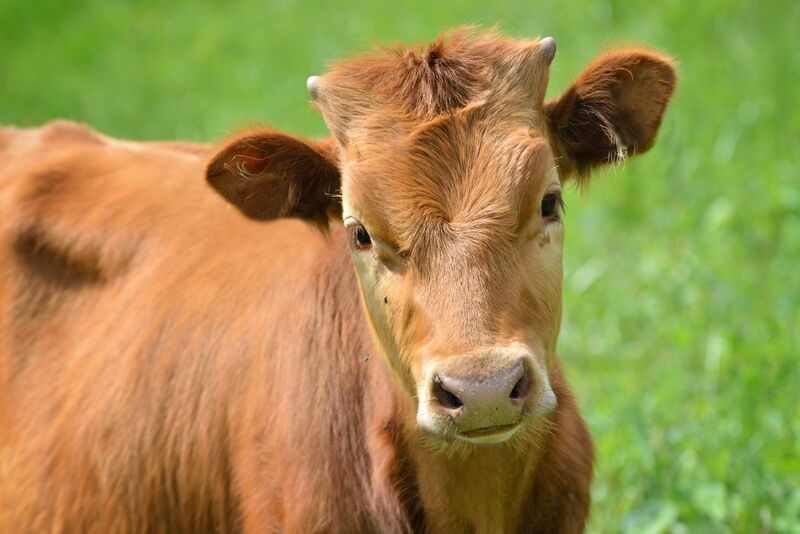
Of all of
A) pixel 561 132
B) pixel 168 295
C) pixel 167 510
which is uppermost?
pixel 561 132

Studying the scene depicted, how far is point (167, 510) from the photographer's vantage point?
4.95m

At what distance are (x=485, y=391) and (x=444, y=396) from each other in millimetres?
169

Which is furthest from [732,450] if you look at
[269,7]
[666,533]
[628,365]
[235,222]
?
[269,7]

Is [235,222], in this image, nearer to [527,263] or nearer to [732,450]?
[527,263]

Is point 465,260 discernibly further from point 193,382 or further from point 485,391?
point 193,382

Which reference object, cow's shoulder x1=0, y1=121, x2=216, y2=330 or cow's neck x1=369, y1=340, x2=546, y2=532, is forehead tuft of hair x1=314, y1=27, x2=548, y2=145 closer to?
cow's neck x1=369, y1=340, x2=546, y2=532

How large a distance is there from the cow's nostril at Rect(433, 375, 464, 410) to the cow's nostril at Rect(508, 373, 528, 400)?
0.15 m

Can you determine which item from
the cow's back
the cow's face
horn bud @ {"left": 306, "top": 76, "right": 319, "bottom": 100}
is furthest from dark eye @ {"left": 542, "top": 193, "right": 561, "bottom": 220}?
the cow's back

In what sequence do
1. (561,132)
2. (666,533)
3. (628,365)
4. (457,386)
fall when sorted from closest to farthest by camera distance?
1. (457,386)
2. (561,132)
3. (666,533)
4. (628,365)

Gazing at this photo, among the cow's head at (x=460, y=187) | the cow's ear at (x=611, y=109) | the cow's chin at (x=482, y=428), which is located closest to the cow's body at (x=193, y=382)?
the cow's head at (x=460, y=187)

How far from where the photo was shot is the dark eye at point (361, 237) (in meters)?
3.98

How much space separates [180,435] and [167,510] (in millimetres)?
312

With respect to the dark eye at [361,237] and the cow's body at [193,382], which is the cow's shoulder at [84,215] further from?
the dark eye at [361,237]

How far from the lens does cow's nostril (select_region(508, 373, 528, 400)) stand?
11.2 ft
